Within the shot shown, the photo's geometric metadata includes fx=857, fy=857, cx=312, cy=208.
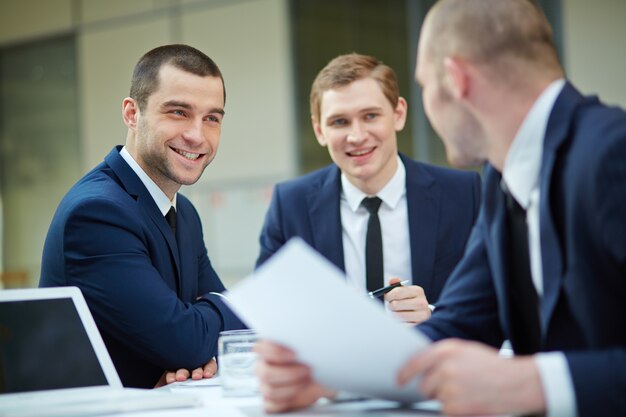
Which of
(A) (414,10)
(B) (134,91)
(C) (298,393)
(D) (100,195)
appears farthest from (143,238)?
(A) (414,10)

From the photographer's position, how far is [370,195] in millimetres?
3047

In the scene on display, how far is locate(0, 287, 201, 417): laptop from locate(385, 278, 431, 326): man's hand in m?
0.87

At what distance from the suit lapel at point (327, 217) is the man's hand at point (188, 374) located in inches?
36.6

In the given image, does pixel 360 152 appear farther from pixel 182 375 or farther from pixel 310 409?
pixel 310 409

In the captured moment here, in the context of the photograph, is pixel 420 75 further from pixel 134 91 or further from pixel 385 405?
pixel 134 91

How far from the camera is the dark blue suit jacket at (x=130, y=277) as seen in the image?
2092 mm

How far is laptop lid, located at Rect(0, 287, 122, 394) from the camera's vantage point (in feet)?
5.18

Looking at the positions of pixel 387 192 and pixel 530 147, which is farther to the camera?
pixel 387 192

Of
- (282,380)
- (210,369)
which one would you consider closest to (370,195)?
(210,369)

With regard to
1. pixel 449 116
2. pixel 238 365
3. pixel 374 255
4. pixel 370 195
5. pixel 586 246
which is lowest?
pixel 238 365

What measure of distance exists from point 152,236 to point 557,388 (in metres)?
1.37

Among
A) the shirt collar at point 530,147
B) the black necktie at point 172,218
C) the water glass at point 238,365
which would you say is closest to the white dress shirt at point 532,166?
the shirt collar at point 530,147

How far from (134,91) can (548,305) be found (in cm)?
167

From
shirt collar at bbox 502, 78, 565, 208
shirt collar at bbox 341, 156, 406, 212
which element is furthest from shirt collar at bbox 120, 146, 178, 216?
shirt collar at bbox 502, 78, 565, 208
